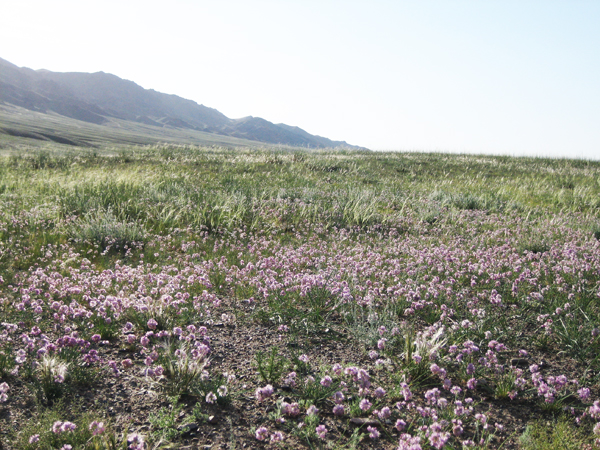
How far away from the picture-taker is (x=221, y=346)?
12.3 feet

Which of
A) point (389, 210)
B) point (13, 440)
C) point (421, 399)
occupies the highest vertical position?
point (389, 210)

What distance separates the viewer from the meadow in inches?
103

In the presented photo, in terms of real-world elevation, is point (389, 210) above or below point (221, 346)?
above

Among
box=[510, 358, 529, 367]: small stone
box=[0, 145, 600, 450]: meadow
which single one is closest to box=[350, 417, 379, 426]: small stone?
box=[0, 145, 600, 450]: meadow

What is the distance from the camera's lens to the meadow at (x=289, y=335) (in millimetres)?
2621

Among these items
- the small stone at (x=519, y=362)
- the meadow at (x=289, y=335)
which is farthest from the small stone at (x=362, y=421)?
the small stone at (x=519, y=362)

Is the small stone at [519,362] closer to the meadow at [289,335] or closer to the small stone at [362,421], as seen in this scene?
the meadow at [289,335]

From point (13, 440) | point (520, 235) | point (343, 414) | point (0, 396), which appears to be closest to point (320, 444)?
point (343, 414)

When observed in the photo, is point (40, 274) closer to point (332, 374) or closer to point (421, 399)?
point (332, 374)

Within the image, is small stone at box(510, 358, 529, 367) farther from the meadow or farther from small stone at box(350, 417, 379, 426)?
small stone at box(350, 417, 379, 426)

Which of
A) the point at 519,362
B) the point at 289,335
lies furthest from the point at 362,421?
the point at 519,362

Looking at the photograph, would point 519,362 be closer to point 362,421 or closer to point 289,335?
point 362,421

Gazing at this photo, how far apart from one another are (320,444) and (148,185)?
34.6ft

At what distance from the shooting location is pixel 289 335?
399cm
